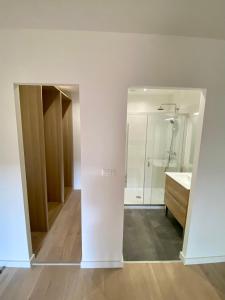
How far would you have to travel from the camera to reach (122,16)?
1366 mm

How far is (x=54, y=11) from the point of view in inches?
52.3

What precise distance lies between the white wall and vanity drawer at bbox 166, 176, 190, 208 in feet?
0.97

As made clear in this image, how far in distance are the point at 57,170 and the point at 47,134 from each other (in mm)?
746

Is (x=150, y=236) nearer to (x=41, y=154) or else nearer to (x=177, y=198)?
(x=177, y=198)

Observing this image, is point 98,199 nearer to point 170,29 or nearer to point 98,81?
point 98,81

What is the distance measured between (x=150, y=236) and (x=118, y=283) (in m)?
0.92

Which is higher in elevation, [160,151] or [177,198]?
[160,151]

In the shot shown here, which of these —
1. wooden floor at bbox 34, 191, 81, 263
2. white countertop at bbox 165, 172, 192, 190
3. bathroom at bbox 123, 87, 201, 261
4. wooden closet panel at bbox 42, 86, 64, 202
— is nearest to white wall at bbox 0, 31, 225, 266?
wooden floor at bbox 34, 191, 81, 263

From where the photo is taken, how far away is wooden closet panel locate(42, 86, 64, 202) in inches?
123

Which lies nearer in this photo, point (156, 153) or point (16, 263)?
point (16, 263)

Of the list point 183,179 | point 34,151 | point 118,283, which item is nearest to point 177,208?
point 183,179

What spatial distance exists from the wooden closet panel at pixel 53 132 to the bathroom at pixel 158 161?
4.92 ft


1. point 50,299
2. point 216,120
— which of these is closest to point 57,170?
point 50,299

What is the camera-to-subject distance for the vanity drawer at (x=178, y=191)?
224 cm
